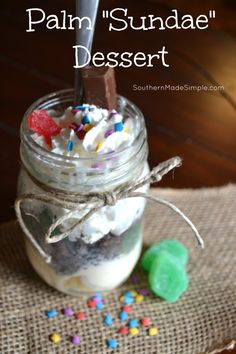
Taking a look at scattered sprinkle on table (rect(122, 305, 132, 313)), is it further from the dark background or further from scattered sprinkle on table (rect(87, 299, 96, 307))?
the dark background

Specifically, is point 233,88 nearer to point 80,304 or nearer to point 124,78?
point 124,78

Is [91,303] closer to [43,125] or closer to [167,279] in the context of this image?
[167,279]

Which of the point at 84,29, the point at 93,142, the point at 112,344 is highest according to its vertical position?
the point at 84,29

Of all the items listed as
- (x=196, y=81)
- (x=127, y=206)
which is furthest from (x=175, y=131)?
(x=127, y=206)

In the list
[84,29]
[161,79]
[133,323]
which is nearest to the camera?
[84,29]

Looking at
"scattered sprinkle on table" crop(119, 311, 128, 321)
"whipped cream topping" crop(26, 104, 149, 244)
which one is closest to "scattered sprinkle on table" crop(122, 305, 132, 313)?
"scattered sprinkle on table" crop(119, 311, 128, 321)

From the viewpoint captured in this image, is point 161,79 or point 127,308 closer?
point 127,308

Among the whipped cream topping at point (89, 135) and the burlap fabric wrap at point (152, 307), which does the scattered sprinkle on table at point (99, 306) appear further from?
the whipped cream topping at point (89, 135)

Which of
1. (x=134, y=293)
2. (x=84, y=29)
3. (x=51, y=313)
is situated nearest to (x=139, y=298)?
(x=134, y=293)
